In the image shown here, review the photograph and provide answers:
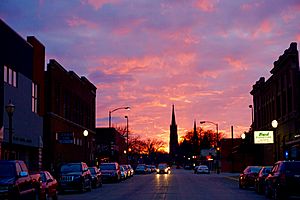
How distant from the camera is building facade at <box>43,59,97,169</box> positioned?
53344 millimetres

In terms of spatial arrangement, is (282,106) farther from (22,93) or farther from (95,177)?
(22,93)

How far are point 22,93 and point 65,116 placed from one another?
61.8 feet

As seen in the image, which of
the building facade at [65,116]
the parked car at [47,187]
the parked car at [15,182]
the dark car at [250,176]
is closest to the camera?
the parked car at [15,182]

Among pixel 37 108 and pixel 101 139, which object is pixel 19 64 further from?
pixel 101 139

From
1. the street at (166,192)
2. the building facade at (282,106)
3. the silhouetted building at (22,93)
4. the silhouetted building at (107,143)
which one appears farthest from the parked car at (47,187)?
the silhouetted building at (107,143)

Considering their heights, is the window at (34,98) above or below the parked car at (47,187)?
above

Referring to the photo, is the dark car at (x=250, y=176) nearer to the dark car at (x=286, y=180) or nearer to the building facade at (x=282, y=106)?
the building facade at (x=282, y=106)

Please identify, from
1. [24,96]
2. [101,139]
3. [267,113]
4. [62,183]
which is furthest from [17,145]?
[101,139]

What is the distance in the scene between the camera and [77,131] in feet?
220

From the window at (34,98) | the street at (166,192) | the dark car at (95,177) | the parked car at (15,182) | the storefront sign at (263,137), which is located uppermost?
the window at (34,98)

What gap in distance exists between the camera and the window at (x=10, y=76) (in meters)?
38.0

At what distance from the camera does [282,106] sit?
188 feet

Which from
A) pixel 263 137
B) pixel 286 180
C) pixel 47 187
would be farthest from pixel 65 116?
pixel 286 180

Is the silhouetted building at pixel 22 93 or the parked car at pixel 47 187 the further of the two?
the silhouetted building at pixel 22 93
